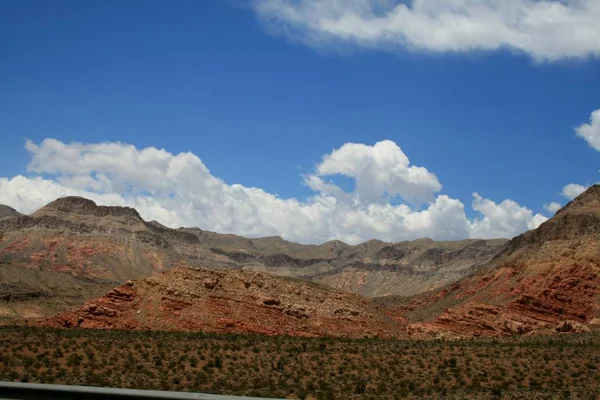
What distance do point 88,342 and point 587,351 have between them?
25.0 metres

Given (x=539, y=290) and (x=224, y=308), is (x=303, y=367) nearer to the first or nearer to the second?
(x=224, y=308)

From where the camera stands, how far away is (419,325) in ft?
216

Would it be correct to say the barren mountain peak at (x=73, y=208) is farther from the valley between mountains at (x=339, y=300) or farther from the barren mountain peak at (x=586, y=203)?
the barren mountain peak at (x=586, y=203)

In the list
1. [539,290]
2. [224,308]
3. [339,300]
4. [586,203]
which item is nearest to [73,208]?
[339,300]

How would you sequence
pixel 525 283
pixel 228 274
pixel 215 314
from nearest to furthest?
pixel 215 314
pixel 228 274
pixel 525 283

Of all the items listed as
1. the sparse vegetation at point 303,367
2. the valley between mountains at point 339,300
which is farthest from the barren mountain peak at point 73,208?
the sparse vegetation at point 303,367

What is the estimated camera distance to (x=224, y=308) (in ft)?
182

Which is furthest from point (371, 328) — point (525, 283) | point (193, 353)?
point (193, 353)

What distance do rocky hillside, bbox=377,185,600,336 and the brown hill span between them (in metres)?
9.64

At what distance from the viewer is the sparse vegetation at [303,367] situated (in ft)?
66.0

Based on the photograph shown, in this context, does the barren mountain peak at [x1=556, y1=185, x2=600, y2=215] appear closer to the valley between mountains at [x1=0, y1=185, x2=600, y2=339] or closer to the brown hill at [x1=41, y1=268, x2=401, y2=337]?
the valley between mountains at [x1=0, y1=185, x2=600, y2=339]

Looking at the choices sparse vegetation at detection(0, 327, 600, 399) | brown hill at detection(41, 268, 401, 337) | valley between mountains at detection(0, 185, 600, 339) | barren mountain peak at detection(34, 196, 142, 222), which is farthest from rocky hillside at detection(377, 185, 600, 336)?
barren mountain peak at detection(34, 196, 142, 222)

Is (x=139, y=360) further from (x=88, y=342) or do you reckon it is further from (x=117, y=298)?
(x=117, y=298)

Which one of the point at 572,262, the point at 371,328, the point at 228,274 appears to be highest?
the point at 572,262
